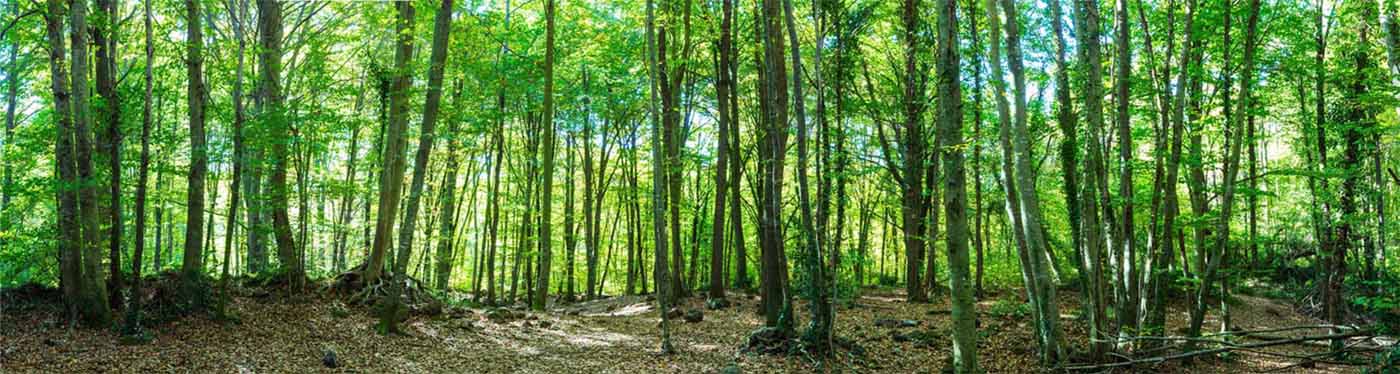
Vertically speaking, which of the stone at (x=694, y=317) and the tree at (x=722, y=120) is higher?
the tree at (x=722, y=120)

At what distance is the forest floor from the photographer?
8359 millimetres

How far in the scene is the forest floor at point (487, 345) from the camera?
8.36 m

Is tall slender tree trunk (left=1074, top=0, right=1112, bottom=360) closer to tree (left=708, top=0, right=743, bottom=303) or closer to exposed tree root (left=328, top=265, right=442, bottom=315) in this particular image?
tree (left=708, top=0, right=743, bottom=303)

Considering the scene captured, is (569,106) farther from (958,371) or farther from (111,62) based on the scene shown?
(958,371)

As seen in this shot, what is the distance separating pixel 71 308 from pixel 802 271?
1015 cm

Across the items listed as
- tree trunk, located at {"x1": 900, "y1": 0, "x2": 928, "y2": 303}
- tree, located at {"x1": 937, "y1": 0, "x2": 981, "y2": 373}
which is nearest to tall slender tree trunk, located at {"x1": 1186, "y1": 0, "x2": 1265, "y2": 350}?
tree trunk, located at {"x1": 900, "y1": 0, "x2": 928, "y2": 303}

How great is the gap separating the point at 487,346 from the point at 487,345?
2.9 inches

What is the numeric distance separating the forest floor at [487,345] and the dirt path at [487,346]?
0.06ft

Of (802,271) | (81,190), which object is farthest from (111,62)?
(802,271)

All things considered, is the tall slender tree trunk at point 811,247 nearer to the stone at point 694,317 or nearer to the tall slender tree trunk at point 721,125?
the tall slender tree trunk at point 721,125

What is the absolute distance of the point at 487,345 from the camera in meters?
11.2

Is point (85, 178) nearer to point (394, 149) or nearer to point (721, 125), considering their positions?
point (394, 149)

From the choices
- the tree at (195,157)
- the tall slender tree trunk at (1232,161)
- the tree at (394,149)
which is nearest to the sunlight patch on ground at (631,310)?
the tree at (394,149)

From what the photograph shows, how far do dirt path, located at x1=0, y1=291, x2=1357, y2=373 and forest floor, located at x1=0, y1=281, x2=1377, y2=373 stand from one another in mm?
19
